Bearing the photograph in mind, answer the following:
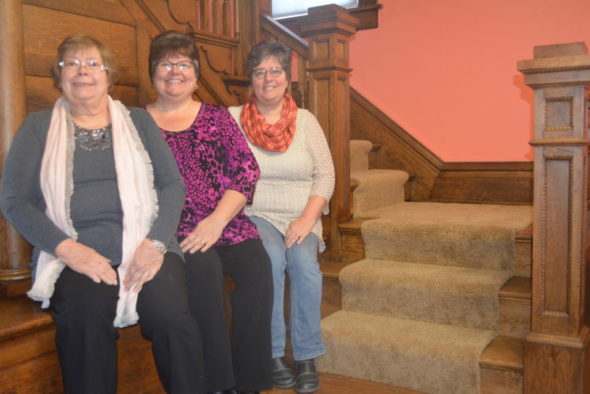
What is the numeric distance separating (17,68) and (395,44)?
2.64m

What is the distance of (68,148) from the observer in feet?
6.00

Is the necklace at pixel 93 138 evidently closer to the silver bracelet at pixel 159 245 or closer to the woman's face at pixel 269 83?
the silver bracelet at pixel 159 245

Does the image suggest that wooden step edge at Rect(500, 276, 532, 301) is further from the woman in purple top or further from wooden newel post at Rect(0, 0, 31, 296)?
wooden newel post at Rect(0, 0, 31, 296)

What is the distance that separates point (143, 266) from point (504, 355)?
4.27 ft

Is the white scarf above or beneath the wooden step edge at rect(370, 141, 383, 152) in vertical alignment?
beneath

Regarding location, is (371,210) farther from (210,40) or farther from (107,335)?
(107,335)

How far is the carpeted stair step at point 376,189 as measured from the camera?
322cm

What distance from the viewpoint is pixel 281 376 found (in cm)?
229

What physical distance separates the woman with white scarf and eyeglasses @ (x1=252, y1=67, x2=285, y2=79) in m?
0.59

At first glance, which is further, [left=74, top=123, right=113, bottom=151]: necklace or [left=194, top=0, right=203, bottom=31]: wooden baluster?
[left=194, top=0, right=203, bottom=31]: wooden baluster

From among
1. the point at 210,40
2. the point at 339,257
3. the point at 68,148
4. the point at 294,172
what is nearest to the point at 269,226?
the point at 294,172

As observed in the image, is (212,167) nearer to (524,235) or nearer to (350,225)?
(350,225)

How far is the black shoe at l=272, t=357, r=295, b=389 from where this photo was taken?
2.28 m

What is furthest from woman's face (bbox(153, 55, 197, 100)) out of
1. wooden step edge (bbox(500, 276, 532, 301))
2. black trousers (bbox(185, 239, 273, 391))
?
wooden step edge (bbox(500, 276, 532, 301))
